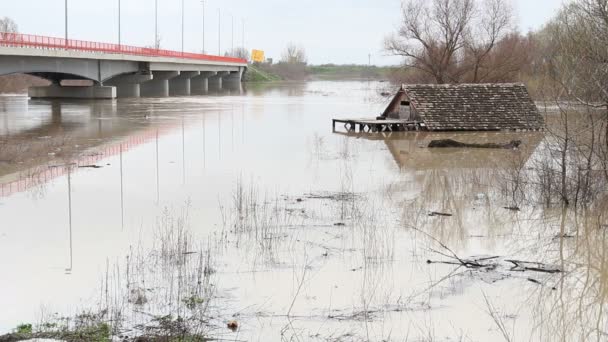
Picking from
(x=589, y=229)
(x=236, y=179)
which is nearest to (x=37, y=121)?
(x=236, y=179)

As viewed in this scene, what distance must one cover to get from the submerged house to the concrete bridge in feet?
69.3

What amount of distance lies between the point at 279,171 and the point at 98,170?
487 centimetres

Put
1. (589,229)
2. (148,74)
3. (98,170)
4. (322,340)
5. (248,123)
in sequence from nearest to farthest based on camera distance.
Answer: (322,340) → (589,229) → (98,170) → (248,123) → (148,74)

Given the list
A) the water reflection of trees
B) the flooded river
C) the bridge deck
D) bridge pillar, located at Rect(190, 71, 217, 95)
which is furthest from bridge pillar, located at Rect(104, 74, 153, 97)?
the water reflection of trees

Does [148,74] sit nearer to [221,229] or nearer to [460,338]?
[221,229]

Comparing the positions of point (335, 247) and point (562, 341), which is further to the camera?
point (335, 247)

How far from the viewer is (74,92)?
210ft

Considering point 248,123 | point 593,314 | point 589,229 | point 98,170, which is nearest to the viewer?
point 593,314

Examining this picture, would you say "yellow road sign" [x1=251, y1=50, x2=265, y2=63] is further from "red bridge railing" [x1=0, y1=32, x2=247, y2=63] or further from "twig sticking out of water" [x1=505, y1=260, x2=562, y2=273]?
"twig sticking out of water" [x1=505, y1=260, x2=562, y2=273]

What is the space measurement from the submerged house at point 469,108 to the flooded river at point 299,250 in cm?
1201

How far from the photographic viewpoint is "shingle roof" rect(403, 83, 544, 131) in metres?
35.6

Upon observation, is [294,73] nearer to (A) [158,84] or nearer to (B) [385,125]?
(A) [158,84]

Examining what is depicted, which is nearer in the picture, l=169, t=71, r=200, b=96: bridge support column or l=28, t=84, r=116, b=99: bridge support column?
l=28, t=84, r=116, b=99: bridge support column

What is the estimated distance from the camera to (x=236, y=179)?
19828 millimetres
